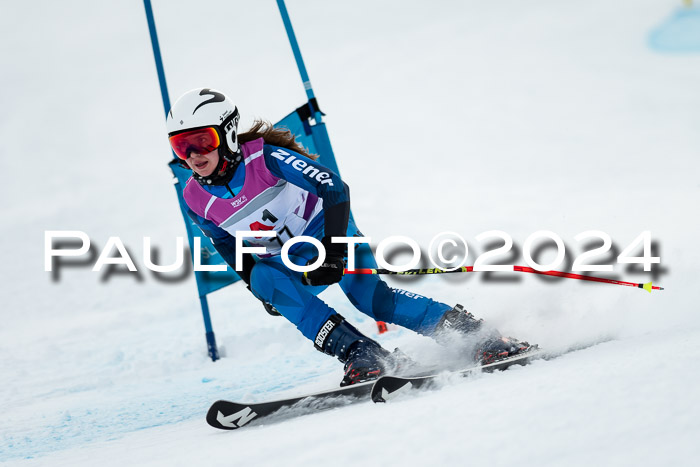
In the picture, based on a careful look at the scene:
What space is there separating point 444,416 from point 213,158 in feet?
5.48

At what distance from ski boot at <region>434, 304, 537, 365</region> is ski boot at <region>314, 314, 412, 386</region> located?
26 centimetres

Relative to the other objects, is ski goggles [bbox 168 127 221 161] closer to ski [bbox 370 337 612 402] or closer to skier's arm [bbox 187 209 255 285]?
skier's arm [bbox 187 209 255 285]

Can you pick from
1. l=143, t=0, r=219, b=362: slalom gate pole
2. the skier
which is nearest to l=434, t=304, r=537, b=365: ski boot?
the skier

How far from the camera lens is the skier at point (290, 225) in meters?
2.95

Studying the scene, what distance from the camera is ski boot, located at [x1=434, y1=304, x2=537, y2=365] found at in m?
2.96

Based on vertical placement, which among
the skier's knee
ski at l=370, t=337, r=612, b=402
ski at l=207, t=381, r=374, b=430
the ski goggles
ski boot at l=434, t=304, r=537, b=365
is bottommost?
ski at l=207, t=381, r=374, b=430

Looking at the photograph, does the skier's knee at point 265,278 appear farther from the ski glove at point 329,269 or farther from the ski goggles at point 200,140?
the ski goggles at point 200,140

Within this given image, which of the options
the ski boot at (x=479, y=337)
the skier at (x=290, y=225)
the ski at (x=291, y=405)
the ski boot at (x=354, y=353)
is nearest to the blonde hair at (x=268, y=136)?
the skier at (x=290, y=225)

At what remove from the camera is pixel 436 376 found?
2697 millimetres

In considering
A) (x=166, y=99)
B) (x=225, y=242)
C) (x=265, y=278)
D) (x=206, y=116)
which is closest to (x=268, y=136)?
(x=206, y=116)

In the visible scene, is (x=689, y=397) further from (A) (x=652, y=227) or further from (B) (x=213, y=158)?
(A) (x=652, y=227)

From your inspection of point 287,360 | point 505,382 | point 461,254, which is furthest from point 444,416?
point 461,254

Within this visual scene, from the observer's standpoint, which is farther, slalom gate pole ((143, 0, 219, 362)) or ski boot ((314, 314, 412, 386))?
slalom gate pole ((143, 0, 219, 362))

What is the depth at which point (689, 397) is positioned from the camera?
166cm
